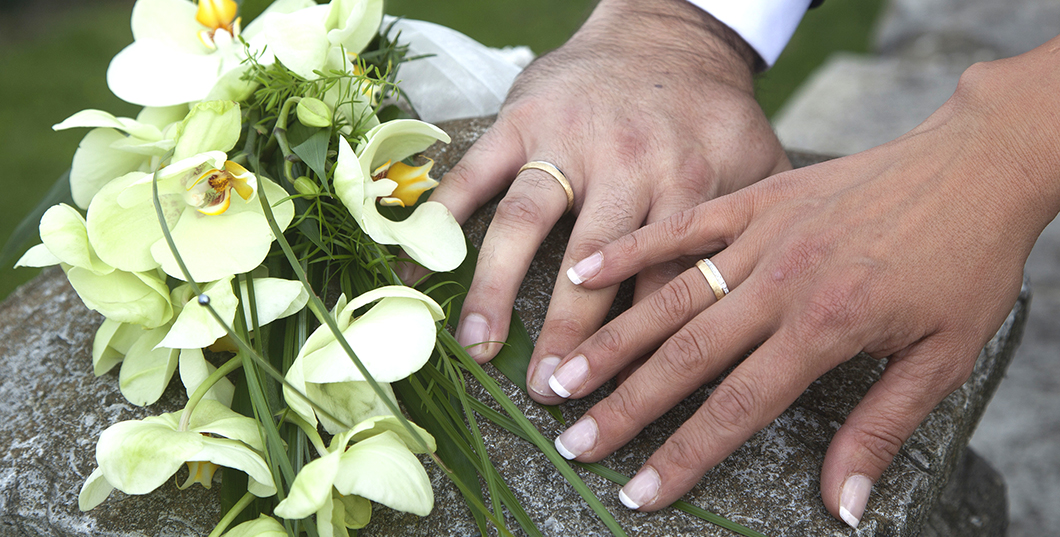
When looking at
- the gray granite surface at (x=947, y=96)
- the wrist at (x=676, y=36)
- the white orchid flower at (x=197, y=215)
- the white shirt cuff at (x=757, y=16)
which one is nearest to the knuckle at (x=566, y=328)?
the white orchid flower at (x=197, y=215)

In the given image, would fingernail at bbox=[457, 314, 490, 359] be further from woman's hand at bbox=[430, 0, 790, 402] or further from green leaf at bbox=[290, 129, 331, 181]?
green leaf at bbox=[290, 129, 331, 181]

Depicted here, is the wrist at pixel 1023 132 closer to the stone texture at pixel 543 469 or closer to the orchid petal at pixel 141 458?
the stone texture at pixel 543 469

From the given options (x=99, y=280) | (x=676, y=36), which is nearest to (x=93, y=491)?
(x=99, y=280)

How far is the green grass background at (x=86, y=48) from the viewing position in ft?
11.0

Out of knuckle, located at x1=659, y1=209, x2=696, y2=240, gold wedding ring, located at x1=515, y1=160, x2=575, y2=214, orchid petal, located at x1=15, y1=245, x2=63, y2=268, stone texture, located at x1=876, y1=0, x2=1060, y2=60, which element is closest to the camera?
orchid petal, located at x1=15, y1=245, x2=63, y2=268

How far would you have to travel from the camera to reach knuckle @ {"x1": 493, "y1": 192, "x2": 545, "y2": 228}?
3.00ft

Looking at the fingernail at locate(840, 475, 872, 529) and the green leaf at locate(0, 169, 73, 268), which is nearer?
the fingernail at locate(840, 475, 872, 529)

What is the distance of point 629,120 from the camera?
1.05 meters

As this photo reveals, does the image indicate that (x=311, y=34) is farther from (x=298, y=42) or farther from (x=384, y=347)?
(x=384, y=347)

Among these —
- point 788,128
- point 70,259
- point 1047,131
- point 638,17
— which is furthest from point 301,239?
point 788,128

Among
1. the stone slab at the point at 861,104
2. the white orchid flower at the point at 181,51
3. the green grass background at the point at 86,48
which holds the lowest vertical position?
the green grass background at the point at 86,48

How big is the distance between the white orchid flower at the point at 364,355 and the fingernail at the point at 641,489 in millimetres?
282

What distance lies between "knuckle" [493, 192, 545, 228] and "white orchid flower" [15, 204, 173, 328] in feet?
1.34

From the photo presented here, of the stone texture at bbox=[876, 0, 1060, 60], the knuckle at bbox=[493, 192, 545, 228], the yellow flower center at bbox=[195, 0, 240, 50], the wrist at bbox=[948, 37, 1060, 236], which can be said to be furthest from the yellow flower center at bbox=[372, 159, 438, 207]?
the stone texture at bbox=[876, 0, 1060, 60]
